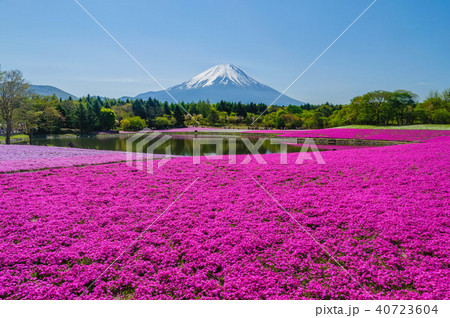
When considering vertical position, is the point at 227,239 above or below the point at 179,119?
below

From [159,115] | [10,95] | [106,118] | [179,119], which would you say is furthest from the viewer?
[159,115]

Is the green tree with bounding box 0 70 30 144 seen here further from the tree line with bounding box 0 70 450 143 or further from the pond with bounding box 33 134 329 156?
the pond with bounding box 33 134 329 156

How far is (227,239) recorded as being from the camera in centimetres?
577

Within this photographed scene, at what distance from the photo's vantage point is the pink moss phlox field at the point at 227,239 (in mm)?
4207

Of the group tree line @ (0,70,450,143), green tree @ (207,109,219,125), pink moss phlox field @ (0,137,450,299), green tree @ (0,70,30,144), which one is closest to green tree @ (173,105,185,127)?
tree line @ (0,70,450,143)

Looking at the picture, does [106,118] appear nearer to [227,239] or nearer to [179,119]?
[179,119]

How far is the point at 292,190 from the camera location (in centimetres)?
948

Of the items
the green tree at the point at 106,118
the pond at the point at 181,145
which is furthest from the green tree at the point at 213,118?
the pond at the point at 181,145

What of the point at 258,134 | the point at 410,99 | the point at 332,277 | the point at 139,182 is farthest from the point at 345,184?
the point at 410,99

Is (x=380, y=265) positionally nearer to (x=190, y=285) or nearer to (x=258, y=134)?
(x=190, y=285)

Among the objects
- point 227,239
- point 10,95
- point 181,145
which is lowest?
point 227,239

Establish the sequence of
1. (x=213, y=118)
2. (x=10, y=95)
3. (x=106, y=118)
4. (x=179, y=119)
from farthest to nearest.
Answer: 1. (x=213, y=118)
2. (x=179, y=119)
3. (x=106, y=118)
4. (x=10, y=95)

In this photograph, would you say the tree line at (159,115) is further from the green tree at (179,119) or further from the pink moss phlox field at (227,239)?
the pink moss phlox field at (227,239)

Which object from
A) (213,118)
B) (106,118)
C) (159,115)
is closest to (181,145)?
(106,118)
